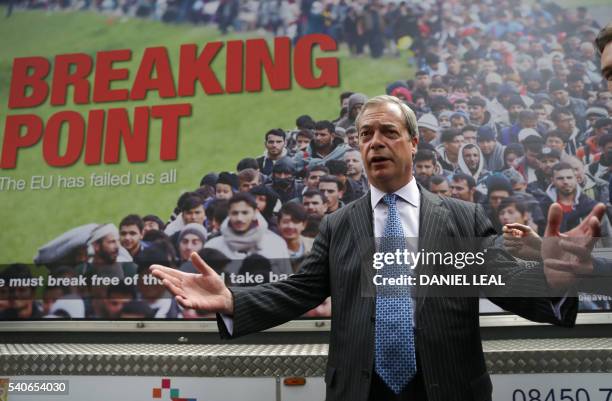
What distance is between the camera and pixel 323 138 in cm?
164

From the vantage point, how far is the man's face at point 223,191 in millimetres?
1620

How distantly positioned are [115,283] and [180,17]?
1019mm

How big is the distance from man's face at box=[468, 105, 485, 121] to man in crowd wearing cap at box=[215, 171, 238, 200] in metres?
0.81

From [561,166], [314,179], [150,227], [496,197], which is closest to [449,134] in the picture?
[496,197]

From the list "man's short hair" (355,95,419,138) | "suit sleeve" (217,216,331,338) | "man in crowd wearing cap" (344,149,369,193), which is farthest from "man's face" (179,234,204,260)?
"man's short hair" (355,95,419,138)

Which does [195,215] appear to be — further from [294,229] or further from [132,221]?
[294,229]

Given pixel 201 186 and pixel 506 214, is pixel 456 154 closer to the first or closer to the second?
pixel 506 214

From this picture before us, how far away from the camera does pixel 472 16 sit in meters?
1.71

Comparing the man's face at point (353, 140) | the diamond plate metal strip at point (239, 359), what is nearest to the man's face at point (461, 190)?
the man's face at point (353, 140)

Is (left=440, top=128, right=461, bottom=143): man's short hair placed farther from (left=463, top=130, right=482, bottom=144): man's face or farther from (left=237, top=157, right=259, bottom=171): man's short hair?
(left=237, top=157, right=259, bottom=171): man's short hair

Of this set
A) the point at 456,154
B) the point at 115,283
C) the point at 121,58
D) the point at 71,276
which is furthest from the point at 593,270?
the point at 121,58

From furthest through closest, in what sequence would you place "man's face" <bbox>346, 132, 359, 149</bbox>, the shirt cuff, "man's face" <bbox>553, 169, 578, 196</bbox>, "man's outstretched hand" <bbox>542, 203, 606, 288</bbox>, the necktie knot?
"man's face" <bbox>346, 132, 359, 149</bbox> < "man's face" <bbox>553, 169, 578, 196</bbox> < the necktie knot < the shirt cuff < "man's outstretched hand" <bbox>542, 203, 606, 288</bbox>

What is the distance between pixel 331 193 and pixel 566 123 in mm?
789

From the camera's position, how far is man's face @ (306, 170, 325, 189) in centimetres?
160
